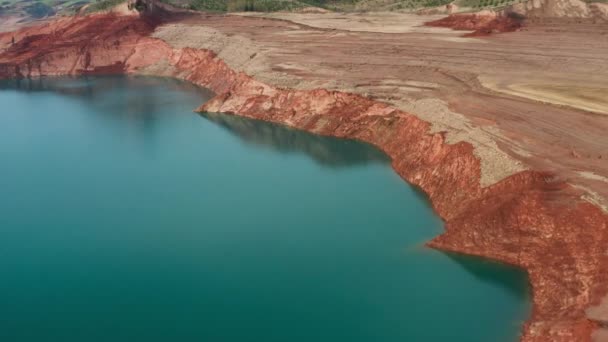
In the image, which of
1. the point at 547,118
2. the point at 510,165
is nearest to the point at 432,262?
the point at 510,165

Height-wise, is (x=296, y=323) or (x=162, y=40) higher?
(x=162, y=40)

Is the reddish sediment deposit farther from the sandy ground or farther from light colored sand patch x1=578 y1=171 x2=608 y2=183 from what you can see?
light colored sand patch x1=578 y1=171 x2=608 y2=183

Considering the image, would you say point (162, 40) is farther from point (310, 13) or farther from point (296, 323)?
point (296, 323)

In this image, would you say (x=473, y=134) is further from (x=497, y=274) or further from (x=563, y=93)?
(x=497, y=274)

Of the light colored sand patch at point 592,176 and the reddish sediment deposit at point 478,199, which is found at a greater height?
the light colored sand patch at point 592,176

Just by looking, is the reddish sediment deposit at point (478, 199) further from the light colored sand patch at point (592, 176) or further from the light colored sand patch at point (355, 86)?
the light colored sand patch at point (592, 176)

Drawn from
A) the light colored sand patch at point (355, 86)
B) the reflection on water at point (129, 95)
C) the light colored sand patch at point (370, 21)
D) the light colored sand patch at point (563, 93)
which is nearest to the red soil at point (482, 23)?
the light colored sand patch at point (370, 21)
